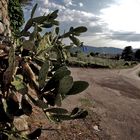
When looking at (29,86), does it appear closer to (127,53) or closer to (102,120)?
(102,120)

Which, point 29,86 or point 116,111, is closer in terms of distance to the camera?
point 29,86

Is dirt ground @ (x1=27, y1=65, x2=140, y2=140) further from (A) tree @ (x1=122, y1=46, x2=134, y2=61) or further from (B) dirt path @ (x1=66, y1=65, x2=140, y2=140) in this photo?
(A) tree @ (x1=122, y1=46, x2=134, y2=61)

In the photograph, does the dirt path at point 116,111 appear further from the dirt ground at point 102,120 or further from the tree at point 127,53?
the tree at point 127,53

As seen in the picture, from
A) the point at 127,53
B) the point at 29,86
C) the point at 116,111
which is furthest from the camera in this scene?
the point at 127,53

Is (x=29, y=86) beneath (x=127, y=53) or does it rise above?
above

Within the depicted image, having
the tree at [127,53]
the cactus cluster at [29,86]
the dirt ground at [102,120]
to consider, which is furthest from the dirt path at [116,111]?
the tree at [127,53]

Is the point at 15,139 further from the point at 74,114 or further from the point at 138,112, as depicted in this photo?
the point at 138,112

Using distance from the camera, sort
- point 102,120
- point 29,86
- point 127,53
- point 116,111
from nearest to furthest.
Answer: point 29,86, point 102,120, point 116,111, point 127,53

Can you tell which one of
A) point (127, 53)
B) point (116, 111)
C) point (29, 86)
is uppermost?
point (29, 86)

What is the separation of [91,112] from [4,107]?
294 inches

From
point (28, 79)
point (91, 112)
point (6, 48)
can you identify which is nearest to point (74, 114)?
point (28, 79)

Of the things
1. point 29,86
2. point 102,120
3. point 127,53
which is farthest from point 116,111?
point 127,53

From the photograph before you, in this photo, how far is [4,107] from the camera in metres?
2.52

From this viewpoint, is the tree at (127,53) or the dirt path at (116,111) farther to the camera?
the tree at (127,53)
